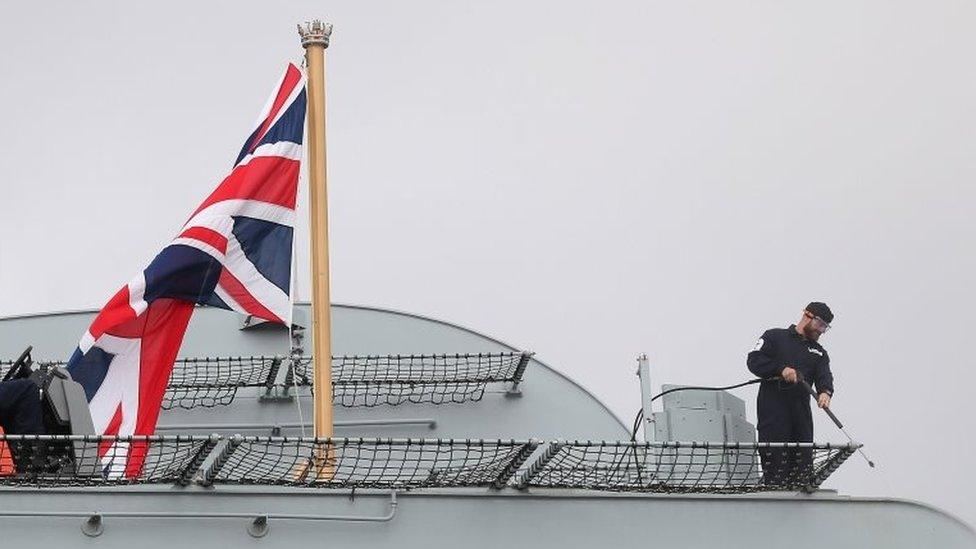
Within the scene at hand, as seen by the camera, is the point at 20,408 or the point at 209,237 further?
the point at 209,237

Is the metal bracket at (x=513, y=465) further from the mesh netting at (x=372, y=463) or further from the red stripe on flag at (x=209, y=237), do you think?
the red stripe on flag at (x=209, y=237)

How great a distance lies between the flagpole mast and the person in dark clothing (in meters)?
1.91

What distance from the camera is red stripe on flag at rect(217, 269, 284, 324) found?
888cm

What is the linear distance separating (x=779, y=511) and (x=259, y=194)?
9.14 feet

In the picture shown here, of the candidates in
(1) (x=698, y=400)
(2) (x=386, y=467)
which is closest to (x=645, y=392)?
(1) (x=698, y=400)

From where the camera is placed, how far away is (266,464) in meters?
8.78

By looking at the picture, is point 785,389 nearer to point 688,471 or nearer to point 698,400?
point 698,400

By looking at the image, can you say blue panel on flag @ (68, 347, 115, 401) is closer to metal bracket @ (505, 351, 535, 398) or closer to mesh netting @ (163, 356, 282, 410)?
mesh netting @ (163, 356, 282, 410)

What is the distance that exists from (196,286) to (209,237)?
21cm

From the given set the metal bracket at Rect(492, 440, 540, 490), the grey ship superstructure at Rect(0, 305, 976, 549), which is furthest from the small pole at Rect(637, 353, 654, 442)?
the metal bracket at Rect(492, 440, 540, 490)

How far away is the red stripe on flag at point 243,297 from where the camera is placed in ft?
29.1

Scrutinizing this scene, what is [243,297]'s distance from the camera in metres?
8.91

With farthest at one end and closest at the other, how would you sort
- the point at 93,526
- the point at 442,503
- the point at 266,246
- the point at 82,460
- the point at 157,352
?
the point at 266,246
the point at 157,352
the point at 82,460
the point at 442,503
the point at 93,526

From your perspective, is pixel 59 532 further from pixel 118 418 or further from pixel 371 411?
pixel 371 411
